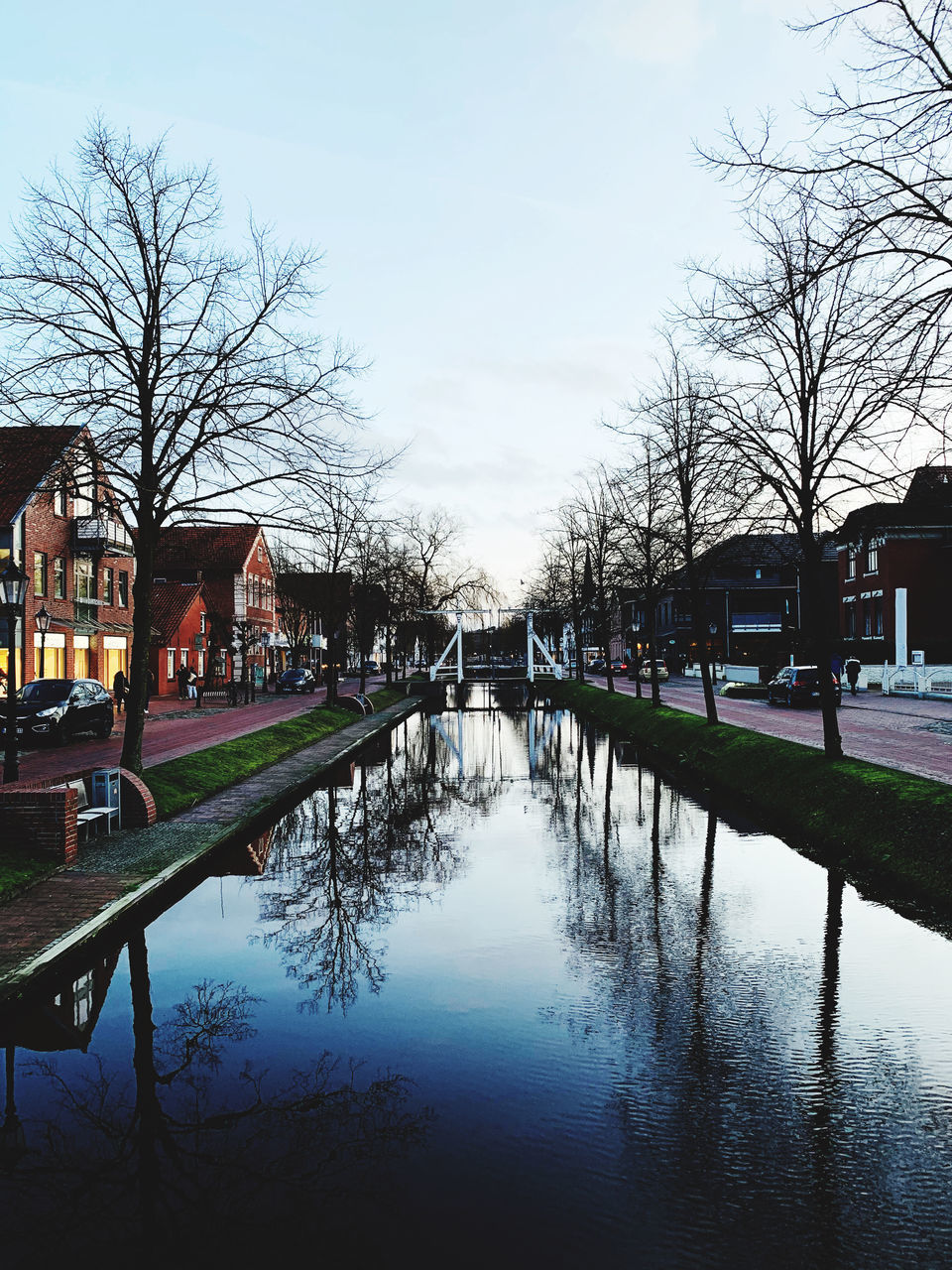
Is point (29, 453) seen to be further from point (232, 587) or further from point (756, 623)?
point (756, 623)

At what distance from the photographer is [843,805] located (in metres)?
14.2

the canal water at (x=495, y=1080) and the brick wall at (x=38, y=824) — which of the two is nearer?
the canal water at (x=495, y=1080)

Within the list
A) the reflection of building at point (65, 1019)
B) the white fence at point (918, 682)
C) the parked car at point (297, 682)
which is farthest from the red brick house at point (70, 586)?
the white fence at point (918, 682)

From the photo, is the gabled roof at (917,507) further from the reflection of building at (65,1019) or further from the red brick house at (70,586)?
the red brick house at (70,586)

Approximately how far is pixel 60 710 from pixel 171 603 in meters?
28.0

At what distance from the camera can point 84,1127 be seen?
5.50 meters

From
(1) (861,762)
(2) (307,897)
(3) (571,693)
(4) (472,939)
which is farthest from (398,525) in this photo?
(3) (571,693)

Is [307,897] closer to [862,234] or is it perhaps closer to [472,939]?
[472,939]

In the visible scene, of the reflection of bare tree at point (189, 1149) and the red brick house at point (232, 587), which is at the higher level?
the red brick house at point (232, 587)

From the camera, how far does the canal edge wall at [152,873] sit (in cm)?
773

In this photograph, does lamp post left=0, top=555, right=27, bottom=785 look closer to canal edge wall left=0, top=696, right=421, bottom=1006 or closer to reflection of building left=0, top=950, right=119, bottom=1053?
canal edge wall left=0, top=696, right=421, bottom=1006

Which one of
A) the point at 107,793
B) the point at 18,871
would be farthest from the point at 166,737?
the point at 18,871

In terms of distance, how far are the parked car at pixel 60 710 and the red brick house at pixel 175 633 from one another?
65.1 ft

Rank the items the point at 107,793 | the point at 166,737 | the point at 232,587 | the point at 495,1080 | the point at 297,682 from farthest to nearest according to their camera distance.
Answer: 1. the point at 232,587
2. the point at 297,682
3. the point at 166,737
4. the point at 107,793
5. the point at 495,1080
